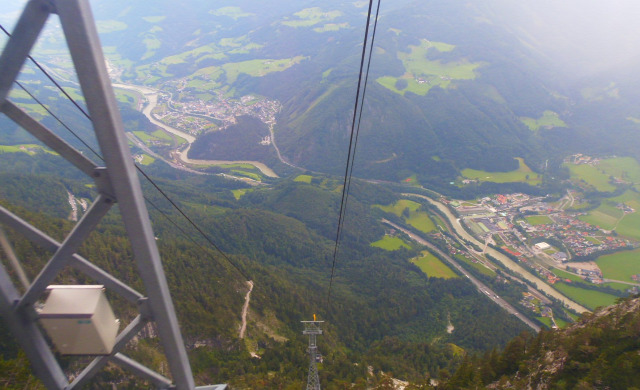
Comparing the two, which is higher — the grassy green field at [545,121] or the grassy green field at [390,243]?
the grassy green field at [545,121]

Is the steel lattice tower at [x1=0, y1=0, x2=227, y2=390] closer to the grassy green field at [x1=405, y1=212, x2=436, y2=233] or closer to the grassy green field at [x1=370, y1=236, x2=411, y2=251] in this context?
the grassy green field at [x1=370, y1=236, x2=411, y2=251]

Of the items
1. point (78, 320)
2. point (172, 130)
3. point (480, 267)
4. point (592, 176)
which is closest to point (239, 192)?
point (172, 130)

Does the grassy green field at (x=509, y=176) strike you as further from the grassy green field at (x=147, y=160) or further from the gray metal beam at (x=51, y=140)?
the gray metal beam at (x=51, y=140)

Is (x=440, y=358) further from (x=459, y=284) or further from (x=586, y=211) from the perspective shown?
(x=586, y=211)

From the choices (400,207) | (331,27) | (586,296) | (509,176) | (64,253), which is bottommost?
(586,296)

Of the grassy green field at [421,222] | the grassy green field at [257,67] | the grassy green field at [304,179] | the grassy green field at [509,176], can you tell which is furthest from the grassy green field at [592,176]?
the grassy green field at [257,67]

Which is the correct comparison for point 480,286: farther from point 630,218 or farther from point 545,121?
point 545,121
